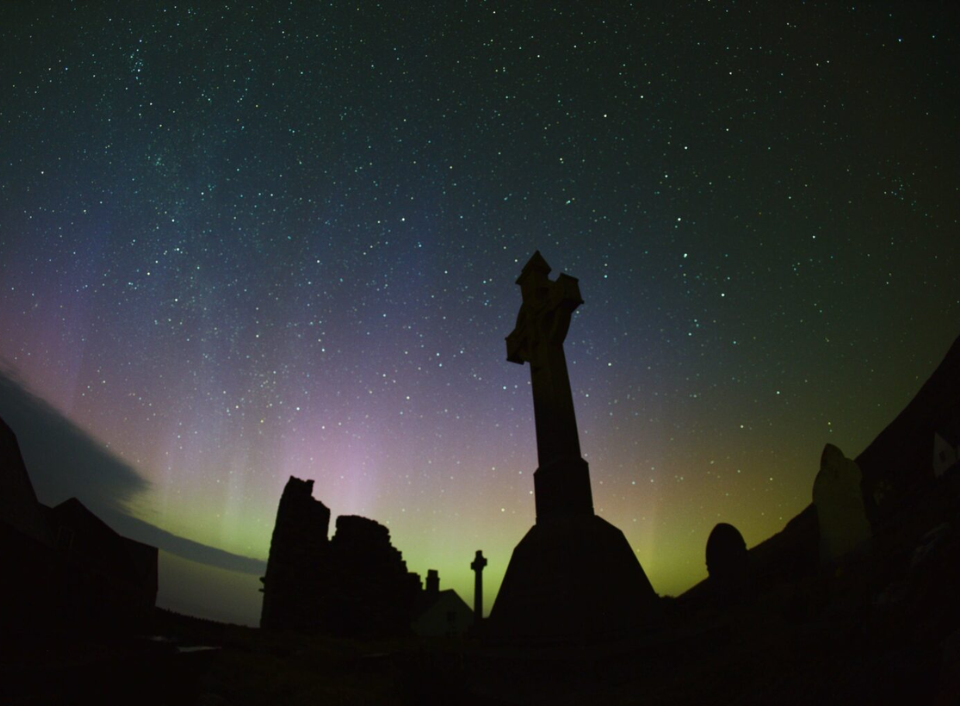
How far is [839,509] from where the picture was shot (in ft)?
38.7

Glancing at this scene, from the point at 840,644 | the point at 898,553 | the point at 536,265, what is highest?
the point at 536,265

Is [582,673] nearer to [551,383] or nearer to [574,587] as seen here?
[574,587]

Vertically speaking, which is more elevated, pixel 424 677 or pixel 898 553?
pixel 898 553

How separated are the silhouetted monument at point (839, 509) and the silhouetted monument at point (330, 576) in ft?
49.7

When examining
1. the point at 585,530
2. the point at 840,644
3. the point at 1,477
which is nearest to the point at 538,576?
the point at 585,530

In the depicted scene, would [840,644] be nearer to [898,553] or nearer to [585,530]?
[585,530]

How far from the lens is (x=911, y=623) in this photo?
369 cm

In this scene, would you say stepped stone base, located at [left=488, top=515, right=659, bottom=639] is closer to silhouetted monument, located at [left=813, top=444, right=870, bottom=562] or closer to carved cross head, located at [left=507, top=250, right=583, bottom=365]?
carved cross head, located at [left=507, top=250, right=583, bottom=365]

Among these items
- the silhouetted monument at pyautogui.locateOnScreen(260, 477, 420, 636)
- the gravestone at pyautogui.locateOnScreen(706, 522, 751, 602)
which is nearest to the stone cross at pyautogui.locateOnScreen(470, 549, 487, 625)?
the silhouetted monument at pyautogui.locateOnScreen(260, 477, 420, 636)

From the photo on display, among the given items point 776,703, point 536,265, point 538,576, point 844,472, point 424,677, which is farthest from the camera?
point 844,472

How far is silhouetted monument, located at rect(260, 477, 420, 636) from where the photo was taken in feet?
56.1

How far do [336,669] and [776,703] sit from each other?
7251mm

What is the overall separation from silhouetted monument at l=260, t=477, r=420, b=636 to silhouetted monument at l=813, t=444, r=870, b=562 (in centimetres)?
1516

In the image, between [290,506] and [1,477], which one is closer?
[1,477]
